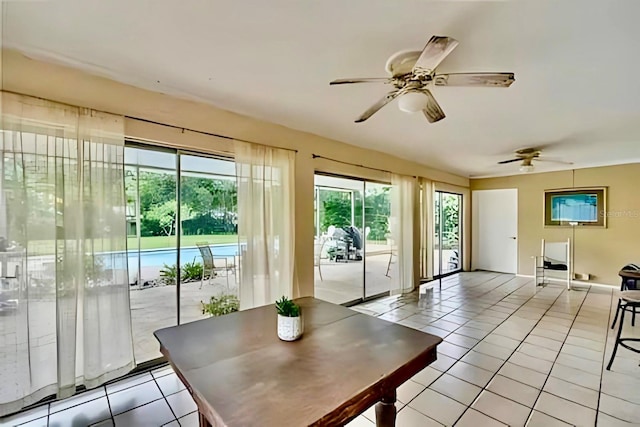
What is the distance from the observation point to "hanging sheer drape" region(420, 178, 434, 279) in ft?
18.8

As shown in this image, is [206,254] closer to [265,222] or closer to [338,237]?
[265,222]

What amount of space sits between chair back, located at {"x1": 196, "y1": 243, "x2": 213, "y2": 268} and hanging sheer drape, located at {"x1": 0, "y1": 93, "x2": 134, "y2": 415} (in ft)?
2.62

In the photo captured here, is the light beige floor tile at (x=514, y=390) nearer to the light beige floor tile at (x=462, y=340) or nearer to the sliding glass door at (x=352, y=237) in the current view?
the light beige floor tile at (x=462, y=340)

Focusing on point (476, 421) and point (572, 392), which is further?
point (572, 392)

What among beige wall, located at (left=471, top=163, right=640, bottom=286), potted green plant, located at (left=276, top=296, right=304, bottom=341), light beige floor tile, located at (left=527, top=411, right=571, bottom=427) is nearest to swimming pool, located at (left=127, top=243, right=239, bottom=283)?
potted green plant, located at (left=276, top=296, right=304, bottom=341)

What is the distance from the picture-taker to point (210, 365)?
4.32 ft

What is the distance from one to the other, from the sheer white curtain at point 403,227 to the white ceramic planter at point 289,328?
3.82 metres

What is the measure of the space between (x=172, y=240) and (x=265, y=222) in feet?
2.96

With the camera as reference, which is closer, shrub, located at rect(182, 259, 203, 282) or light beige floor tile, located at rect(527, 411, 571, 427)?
light beige floor tile, located at rect(527, 411, 571, 427)

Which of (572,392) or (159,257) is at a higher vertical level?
(159,257)

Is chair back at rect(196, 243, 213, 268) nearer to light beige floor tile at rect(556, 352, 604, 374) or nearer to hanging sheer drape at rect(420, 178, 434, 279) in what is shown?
light beige floor tile at rect(556, 352, 604, 374)

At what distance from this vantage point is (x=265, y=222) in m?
3.17

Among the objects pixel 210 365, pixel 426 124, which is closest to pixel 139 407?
pixel 210 365

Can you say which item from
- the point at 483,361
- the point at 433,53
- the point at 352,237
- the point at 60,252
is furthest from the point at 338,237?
the point at 433,53
